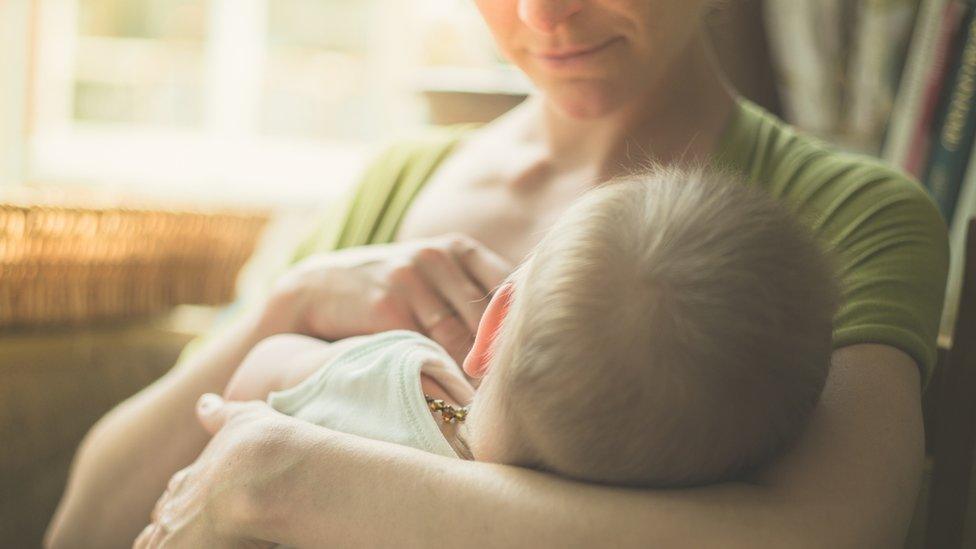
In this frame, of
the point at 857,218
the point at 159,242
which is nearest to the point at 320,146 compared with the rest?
the point at 159,242

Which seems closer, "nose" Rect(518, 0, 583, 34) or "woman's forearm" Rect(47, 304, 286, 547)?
"nose" Rect(518, 0, 583, 34)

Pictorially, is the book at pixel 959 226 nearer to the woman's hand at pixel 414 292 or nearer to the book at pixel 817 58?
the book at pixel 817 58

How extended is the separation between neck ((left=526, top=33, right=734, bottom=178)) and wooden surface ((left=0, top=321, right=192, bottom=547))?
81 cm

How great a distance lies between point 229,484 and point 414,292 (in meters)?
0.33

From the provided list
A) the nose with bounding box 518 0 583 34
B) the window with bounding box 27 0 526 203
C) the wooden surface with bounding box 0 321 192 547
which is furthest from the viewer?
the window with bounding box 27 0 526 203

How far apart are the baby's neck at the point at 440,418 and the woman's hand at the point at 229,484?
0.46ft

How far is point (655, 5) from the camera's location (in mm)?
951

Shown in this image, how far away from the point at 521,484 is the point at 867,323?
0.37m

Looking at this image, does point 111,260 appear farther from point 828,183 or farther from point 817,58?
point 817,58

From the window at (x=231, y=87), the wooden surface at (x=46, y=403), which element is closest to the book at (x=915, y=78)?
the wooden surface at (x=46, y=403)

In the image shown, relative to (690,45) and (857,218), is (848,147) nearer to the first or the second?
(690,45)

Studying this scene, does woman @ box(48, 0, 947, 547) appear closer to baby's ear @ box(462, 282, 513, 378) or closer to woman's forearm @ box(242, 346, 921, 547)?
woman's forearm @ box(242, 346, 921, 547)

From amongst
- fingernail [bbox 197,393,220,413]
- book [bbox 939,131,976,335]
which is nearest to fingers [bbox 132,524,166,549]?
fingernail [bbox 197,393,220,413]

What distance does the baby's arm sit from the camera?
3.12 feet
